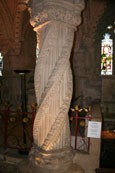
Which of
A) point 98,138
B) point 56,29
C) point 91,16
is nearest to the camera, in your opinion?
point 56,29

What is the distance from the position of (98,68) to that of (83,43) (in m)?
1.48

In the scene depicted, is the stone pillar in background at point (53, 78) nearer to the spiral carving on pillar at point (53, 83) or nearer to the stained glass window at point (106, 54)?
the spiral carving on pillar at point (53, 83)

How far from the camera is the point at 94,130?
93.3 inches

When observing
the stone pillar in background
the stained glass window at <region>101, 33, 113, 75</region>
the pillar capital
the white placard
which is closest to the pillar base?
the stone pillar in background

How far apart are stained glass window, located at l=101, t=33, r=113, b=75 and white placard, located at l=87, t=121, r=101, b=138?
245 inches

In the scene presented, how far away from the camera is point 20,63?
8117 millimetres

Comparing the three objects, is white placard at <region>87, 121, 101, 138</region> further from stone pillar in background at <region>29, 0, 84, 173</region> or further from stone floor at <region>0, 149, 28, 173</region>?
stone floor at <region>0, 149, 28, 173</region>

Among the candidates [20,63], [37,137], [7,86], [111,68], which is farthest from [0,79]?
[37,137]

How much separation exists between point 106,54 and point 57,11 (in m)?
7.09

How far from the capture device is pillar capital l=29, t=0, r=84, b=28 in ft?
5.87

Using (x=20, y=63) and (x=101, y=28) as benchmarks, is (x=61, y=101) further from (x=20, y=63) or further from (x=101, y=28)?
(x=101, y=28)

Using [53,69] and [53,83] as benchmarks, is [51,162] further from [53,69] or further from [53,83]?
[53,69]

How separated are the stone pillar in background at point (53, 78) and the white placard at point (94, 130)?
620mm

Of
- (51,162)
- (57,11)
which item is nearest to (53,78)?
(57,11)
